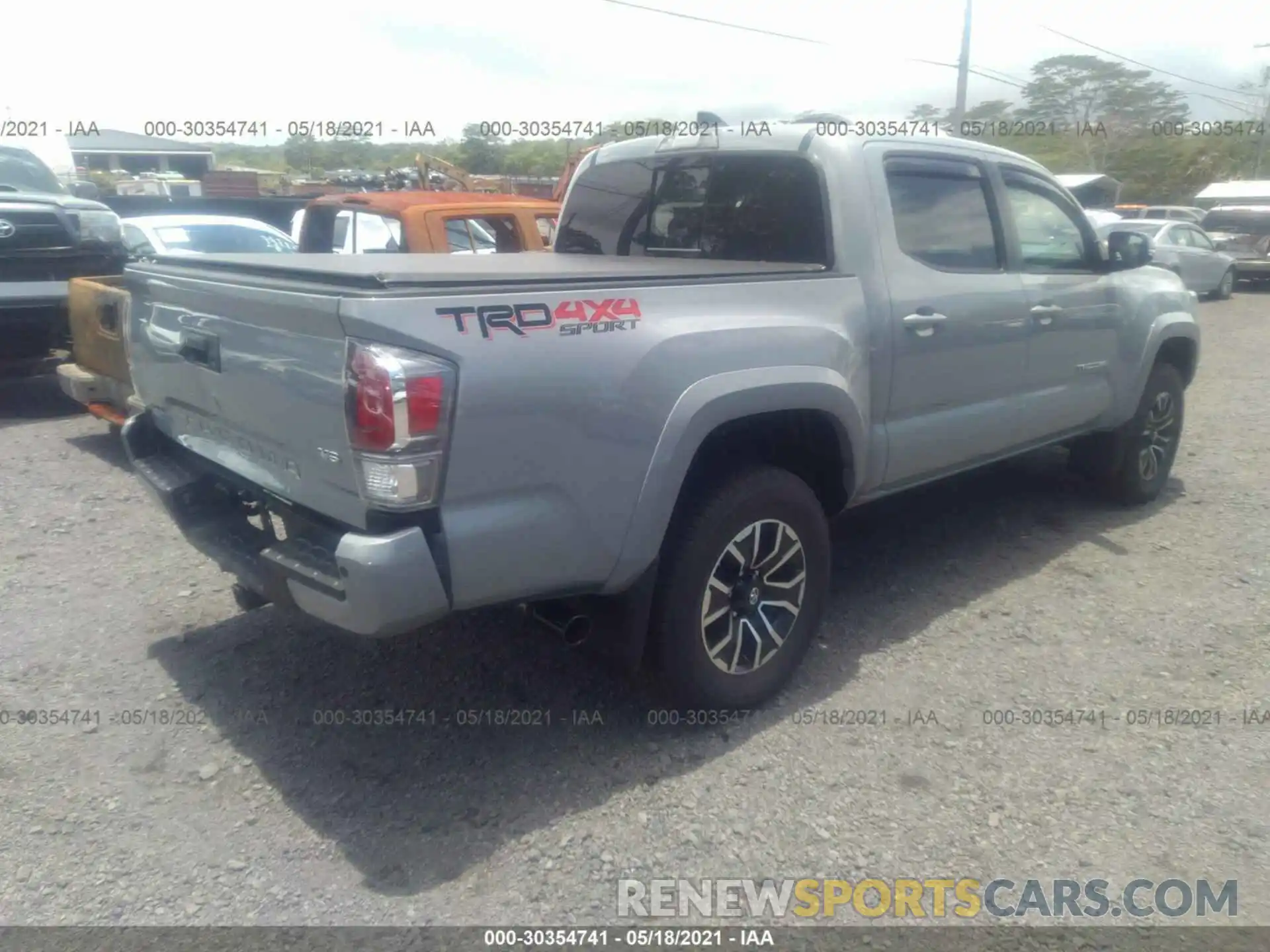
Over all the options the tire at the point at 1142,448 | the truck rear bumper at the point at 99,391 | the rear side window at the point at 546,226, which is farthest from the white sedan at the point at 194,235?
the tire at the point at 1142,448

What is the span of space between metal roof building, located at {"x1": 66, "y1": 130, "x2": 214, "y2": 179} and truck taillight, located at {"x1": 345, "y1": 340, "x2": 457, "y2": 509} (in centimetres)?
6050

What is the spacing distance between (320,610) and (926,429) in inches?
95.9

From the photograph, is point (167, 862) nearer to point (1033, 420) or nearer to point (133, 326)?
point (133, 326)

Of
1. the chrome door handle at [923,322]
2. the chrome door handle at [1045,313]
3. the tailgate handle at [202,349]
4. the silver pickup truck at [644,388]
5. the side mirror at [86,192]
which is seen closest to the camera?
the silver pickup truck at [644,388]

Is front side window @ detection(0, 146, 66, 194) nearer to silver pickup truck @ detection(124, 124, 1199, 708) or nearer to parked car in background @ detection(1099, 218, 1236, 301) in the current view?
silver pickup truck @ detection(124, 124, 1199, 708)

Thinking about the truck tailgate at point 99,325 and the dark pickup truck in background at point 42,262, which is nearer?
the truck tailgate at point 99,325

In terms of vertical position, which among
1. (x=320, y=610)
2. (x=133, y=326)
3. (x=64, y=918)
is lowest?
(x=64, y=918)

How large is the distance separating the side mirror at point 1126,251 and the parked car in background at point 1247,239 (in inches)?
713

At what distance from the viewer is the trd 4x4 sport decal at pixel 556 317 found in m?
2.56

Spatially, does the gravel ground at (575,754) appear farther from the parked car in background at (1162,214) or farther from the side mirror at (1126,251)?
the parked car in background at (1162,214)

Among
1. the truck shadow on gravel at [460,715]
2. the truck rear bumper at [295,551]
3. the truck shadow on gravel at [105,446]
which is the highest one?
the truck rear bumper at [295,551]

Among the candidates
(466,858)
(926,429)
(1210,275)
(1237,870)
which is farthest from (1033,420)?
(1210,275)

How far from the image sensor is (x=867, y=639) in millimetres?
4105

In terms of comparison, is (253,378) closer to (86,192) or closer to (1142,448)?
(1142,448)
